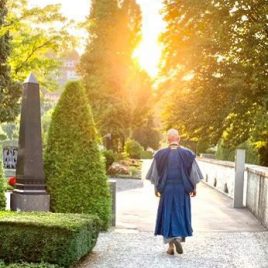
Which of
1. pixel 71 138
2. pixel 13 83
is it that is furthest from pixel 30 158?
pixel 13 83

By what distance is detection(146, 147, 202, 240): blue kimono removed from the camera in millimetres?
8430

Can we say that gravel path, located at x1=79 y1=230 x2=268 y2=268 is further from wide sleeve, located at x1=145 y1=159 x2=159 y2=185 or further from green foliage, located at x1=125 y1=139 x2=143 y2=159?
green foliage, located at x1=125 y1=139 x2=143 y2=159

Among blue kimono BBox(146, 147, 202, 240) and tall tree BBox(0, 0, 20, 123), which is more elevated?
tall tree BBox(0, 0, 20, 123)

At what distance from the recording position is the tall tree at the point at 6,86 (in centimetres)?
2290

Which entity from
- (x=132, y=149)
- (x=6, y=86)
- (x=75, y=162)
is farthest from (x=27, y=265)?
(x=132, y=149)

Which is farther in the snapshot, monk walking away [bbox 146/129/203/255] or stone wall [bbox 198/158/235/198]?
stone wall [bbox 198/158/235/198]

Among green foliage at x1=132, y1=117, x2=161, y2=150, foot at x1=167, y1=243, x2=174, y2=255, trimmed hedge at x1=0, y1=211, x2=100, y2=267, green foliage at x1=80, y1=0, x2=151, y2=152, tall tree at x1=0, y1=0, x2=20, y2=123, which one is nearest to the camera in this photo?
trimmed hedge at x1=0, y1=211, x2=100, y2=267

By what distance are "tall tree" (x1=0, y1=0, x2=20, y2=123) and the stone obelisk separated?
40.5 feet

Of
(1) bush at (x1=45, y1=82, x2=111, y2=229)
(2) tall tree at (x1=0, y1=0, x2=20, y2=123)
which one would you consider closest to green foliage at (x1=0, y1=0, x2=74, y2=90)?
(2) tall tree at (x1=0, y1=0, x2=20, y2=123)

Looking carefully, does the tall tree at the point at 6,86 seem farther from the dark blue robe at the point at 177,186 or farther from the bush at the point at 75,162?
the dark blue robe at the point at 177,186

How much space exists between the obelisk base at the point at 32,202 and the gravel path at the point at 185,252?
1094mm

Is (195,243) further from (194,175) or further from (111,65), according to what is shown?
(111,65)

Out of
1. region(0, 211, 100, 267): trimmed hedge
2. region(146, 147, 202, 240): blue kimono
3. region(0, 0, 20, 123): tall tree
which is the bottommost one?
region(0, 211, 100, 267): trimmed hedge

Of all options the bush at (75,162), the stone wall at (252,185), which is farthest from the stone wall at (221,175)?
the bush at (75,162)
